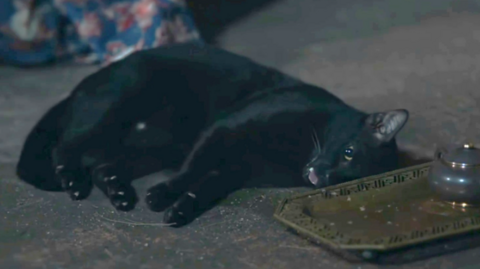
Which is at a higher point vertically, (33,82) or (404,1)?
(404,1)

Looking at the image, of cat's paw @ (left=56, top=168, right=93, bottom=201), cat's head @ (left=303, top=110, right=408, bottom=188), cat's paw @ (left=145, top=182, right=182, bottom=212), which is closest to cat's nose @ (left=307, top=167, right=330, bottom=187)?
cat's head @ (left=303, top=110, right=408, bottom=188)

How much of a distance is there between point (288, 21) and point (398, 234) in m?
1.94

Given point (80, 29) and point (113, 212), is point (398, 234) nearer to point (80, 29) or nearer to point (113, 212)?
point (113, 212)

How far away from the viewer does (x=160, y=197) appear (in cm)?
163

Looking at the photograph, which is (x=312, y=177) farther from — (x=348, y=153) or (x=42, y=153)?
(x=42, y=153)

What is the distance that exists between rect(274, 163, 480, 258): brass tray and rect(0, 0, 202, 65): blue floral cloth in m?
1.38

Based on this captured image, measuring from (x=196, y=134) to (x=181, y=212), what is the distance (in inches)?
17.4

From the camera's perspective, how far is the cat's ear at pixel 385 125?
5.15 ft

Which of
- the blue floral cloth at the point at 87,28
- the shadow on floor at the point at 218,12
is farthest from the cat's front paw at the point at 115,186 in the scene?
the shadow on floor at the point at 218,12

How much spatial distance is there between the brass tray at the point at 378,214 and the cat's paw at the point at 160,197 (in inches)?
12.2

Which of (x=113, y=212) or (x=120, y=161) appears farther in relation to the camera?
(x=120, y=161)

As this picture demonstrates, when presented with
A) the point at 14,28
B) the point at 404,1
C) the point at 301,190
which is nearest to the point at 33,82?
the point at 14,28

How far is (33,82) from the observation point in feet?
8.77

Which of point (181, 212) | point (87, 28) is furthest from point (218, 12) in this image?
point (181, 212)
